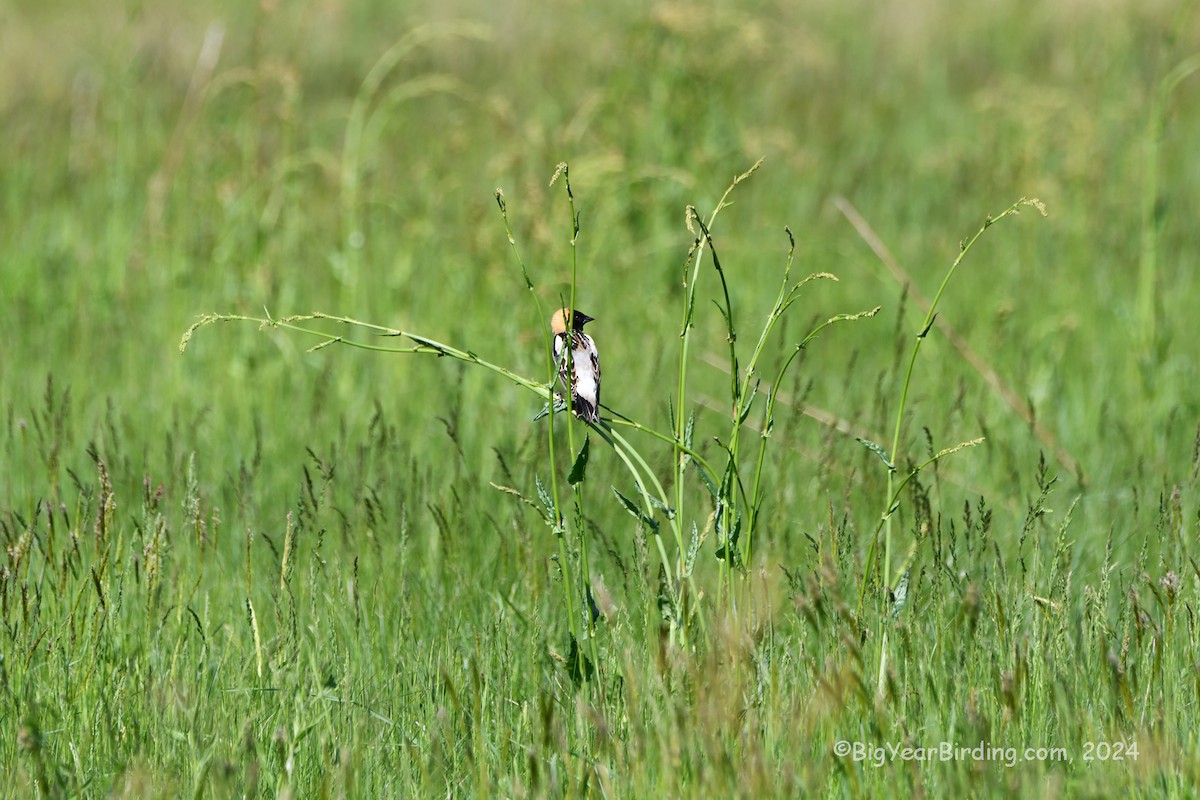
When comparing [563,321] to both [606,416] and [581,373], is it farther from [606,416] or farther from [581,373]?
[606,416]

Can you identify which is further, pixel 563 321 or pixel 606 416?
pixel 606 416

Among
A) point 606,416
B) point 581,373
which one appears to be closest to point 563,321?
point 581,373

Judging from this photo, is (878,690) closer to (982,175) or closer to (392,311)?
(392,311)

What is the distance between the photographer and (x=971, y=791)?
186cm

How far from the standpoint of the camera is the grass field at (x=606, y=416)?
6.75ft

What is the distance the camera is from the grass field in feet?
6.75

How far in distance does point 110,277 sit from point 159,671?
347 centimetres

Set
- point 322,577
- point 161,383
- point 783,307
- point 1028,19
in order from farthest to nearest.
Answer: point 1028,19 < point 161,383 < point 322,577 < point 783,307

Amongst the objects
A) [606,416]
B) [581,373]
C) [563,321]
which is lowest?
[581,373]

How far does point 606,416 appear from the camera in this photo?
3812 mm

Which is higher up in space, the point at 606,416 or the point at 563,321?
the point at 606,416

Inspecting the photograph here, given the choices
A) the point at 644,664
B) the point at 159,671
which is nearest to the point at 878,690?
the point at 644,664

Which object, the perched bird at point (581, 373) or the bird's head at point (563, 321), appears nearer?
the perched bird at point (581, 373)

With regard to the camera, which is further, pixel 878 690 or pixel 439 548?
pixel 439 548
